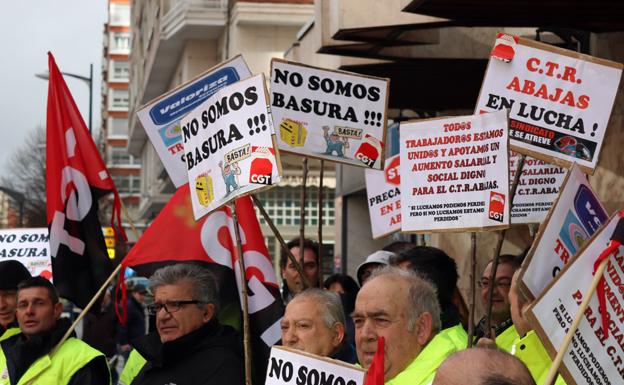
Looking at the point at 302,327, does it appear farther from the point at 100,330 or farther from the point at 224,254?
the point at 100,330

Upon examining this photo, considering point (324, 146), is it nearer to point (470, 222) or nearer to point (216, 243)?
point (216, 243)

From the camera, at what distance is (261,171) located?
6.20m

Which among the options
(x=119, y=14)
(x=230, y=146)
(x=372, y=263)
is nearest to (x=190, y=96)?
(x=230, y=146)

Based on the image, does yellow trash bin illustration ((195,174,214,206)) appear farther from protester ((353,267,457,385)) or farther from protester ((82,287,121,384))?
protester ((82,287,121,384))

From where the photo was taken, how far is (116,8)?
127500 millimetres

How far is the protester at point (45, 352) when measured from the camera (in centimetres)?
680

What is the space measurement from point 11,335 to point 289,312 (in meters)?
2.66

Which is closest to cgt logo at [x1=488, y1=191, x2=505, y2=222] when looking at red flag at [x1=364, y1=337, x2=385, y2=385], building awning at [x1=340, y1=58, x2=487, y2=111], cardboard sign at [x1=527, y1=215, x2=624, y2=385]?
cardboard sign at [x1=527, y1=215, x2=624, y2=385]

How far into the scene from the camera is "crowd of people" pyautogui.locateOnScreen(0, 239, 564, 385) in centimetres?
473

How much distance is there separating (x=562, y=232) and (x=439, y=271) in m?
1.73

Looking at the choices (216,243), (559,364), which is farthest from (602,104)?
(216,243)

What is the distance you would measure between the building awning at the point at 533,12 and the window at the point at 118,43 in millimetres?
118993

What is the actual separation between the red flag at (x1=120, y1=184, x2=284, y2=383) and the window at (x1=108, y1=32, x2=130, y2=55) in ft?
395

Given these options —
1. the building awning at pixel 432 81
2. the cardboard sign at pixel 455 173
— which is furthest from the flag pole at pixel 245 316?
the building awning at pixel 432 81
